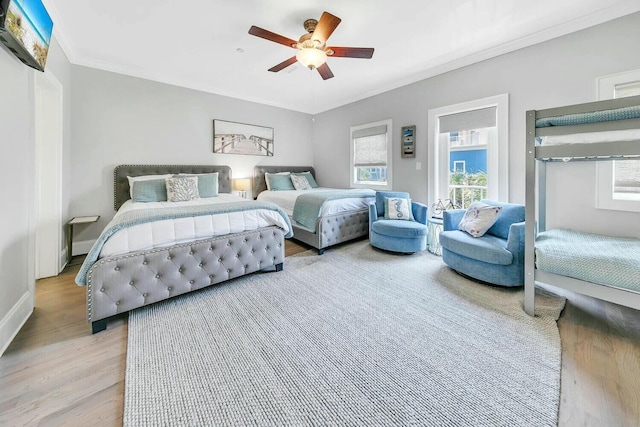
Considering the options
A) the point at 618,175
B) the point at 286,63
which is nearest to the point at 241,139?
the point at 286,63

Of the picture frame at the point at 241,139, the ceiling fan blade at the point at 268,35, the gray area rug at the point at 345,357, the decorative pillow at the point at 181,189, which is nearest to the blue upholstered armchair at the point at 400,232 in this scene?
the gray area rug at the point at 345,357

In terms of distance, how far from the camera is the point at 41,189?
116 inches

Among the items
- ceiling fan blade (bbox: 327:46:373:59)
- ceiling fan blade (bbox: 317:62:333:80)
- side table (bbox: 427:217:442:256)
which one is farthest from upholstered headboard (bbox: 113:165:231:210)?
side table (bbox: 427:217:442:256)

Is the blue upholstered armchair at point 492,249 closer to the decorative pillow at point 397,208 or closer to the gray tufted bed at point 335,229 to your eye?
the decorative pillow at point 397,208

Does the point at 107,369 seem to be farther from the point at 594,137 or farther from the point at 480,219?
the point at 594,137

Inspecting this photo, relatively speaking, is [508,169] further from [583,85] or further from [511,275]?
[511,275]

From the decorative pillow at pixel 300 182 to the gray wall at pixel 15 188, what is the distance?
152 inches

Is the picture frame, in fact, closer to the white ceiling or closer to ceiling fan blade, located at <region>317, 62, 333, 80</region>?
the white ceiling

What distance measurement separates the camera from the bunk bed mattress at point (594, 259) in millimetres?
1704

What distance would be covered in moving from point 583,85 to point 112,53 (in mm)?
5724

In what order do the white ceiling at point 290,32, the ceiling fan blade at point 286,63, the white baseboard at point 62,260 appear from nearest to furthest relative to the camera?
the white ceiling at point 290,32 < the ceiling fan blade at point 286,63 < the white baseboard at point 62,260

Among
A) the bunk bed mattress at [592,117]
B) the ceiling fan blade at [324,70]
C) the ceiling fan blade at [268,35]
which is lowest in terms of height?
the bunk bed mattress at [592,117]

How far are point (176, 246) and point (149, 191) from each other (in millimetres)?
1945

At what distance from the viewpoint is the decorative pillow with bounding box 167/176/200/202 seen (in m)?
3.66
